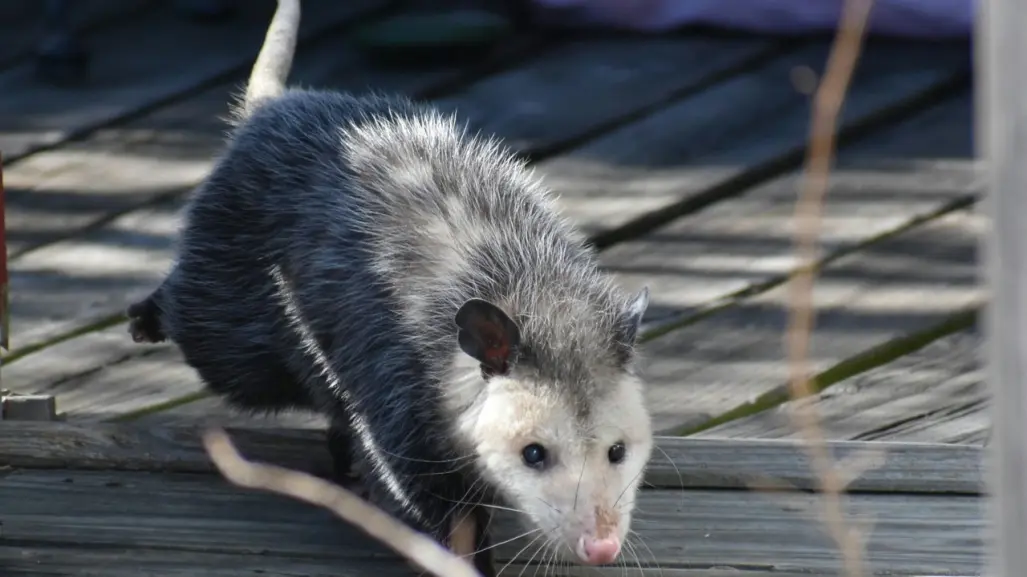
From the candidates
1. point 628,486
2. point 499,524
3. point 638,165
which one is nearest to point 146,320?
point 499,524

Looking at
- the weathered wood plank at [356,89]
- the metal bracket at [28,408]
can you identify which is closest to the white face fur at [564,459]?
the metal bracket at [28,408]

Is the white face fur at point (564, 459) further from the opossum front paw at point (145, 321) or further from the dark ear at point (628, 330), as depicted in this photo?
the opossum front paw at point (145, 321)

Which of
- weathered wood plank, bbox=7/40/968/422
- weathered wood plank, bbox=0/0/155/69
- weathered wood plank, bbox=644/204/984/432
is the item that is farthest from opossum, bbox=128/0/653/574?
weathered wood plank, bbox=0/0/155/69

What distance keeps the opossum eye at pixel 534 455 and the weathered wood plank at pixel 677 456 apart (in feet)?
1.20

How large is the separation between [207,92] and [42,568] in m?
2.05

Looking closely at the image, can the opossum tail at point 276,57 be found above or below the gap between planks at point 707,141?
below

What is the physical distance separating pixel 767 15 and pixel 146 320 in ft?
6.62

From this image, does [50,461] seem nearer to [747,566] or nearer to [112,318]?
[112,318]

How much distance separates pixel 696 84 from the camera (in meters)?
3.74

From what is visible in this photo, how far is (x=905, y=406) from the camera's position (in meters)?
2.49

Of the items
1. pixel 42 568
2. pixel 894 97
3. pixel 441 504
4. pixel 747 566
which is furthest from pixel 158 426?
pixel 894 97

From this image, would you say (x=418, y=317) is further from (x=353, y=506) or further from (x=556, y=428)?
(x=353, y=506)

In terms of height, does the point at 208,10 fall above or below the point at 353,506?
above

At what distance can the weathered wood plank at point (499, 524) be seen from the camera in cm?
202
